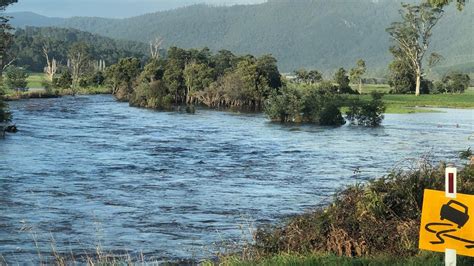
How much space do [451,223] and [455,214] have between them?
0.36ft

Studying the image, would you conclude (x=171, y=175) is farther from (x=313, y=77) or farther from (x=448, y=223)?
(x=313, y=77)

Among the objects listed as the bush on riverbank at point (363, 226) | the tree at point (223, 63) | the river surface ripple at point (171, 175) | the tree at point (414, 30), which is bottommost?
the river surface ripple at point (171, 175)

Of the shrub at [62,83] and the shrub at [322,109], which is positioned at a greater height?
the shrub at [62,83]

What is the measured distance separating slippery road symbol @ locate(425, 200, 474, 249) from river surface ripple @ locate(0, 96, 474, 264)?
900cm

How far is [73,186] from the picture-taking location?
26.7 m

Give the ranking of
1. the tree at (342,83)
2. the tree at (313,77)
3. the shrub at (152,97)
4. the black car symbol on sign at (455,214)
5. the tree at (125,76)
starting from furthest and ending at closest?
the tree at (313,77), the tree at (342,83), the tree at (125,76), the shrub at (152,97), the black car symbol on sign at (455,214)

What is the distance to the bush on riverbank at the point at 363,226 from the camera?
12172 mm

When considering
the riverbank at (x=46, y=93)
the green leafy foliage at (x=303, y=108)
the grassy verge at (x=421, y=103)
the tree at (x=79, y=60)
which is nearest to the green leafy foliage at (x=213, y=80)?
the riverbank at (x=46, y=93)

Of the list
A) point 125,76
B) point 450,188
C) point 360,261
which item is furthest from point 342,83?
point 450,188

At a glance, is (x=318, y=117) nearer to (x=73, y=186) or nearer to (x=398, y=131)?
(x=398, y=131)

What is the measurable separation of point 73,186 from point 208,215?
7827mm

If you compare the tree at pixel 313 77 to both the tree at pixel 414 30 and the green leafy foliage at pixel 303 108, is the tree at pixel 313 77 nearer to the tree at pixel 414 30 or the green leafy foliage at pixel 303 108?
the tree at pixel 414 30

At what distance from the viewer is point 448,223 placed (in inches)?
290

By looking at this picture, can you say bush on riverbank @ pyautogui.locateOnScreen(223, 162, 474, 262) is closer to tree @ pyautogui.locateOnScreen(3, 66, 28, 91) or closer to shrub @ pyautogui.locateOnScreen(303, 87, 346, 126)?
shrub @ pyautogui.locateOnScreen(303, 87, 346, 126)
